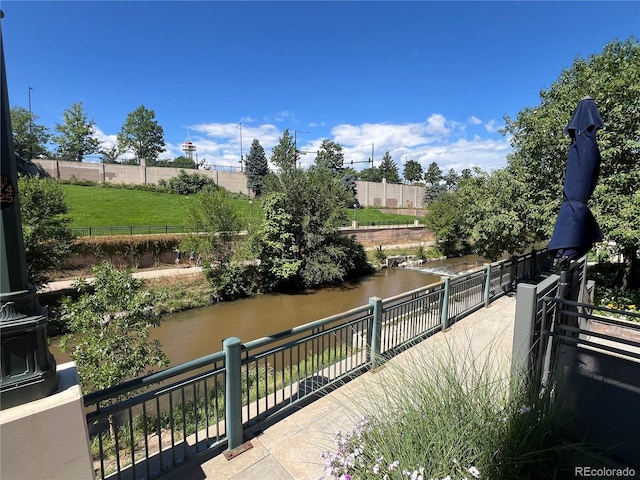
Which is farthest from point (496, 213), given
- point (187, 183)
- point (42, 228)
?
point (187, 183)

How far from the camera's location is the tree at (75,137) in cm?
4719

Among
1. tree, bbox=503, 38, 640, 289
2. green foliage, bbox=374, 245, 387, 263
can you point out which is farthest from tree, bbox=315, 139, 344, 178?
tree, bbox=503, 38, 640, 289

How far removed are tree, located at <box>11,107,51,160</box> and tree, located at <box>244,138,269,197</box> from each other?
2509 cm

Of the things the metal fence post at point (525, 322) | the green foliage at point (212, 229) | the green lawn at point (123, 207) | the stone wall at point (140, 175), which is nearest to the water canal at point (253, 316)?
the green foliage at point (212, 229)

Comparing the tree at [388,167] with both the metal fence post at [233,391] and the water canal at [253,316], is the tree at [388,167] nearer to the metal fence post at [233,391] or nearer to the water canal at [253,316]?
the water canal at [253,316]

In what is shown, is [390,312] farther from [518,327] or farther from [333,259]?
[333,259]

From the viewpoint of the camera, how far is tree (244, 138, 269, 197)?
4516 centimetres

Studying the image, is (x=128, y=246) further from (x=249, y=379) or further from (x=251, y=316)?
(x=249, y=379)

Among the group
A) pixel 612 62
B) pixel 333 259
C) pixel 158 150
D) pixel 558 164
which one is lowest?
pixel 333 259

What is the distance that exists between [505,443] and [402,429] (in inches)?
23.7

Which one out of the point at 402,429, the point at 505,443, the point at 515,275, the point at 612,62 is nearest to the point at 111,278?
the point at 402,429

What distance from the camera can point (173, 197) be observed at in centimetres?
3512

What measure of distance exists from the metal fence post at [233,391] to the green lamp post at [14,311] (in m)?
1.39

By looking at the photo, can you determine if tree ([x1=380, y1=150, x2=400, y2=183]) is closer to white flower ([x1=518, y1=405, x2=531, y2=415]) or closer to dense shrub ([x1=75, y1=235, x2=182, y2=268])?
dense shrub ([x1=75, y1=235, x2=182, y2=268])
